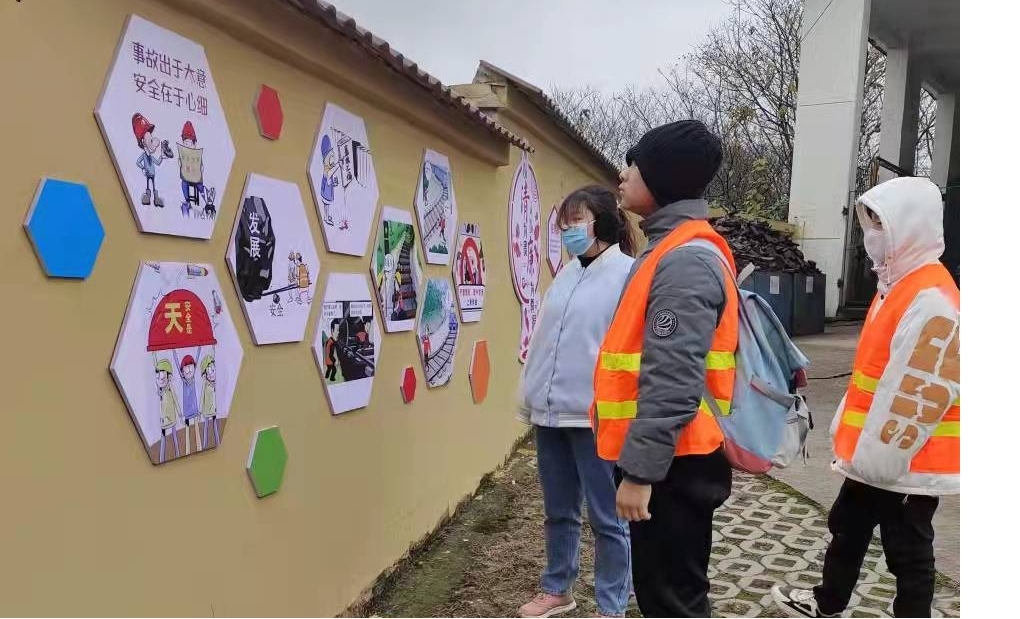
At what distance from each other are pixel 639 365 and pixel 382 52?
170 centimetres

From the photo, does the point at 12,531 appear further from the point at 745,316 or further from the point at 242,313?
the point at 745,316

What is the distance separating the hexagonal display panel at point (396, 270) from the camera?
124 inches

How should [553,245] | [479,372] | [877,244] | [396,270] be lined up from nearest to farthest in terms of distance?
[877,244] → [396,270] → [479,372] → [553,245]

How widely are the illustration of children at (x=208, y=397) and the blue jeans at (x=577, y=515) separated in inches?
50.7

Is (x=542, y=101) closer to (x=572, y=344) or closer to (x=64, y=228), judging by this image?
(x=572, y=344)

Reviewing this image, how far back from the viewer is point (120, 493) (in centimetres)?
183

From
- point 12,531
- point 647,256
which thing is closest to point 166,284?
point 12,531

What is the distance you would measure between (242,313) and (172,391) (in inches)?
14.3

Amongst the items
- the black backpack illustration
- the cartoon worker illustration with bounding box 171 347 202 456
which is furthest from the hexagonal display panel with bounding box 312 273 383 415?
the cartoon worker illustration with bounding box 171 347 202 456

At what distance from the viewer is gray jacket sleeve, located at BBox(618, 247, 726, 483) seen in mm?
1856

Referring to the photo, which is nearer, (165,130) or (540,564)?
(165,130)

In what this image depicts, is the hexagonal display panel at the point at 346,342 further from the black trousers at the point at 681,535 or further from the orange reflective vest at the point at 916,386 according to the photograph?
the orange reflective vest at the point at 916,386

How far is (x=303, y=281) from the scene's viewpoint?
2555mm

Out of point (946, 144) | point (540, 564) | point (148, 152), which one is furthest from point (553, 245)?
point (946, 144)
